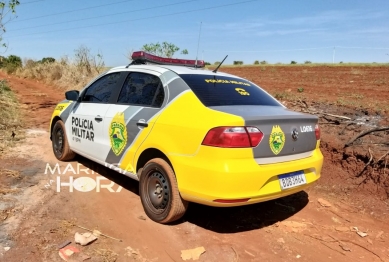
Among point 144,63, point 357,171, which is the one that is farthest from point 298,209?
point 144,63

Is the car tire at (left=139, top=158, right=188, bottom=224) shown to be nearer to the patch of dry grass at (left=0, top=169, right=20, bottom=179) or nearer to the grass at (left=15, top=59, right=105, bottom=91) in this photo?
the patch of dry grass at (left=0, top=169, right=20, bottom=179)

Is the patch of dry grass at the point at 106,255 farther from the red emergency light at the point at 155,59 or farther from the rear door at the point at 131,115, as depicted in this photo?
the red emergency light at the point at 155,59

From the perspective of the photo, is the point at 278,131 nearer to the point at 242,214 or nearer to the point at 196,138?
the point at 196,138

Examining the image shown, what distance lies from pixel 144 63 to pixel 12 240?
8.20 feet

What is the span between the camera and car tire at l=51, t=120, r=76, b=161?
5555 mm

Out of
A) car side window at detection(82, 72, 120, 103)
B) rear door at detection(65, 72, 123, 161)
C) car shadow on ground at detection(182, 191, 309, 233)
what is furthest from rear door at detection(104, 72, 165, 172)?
car shadow on ground at detection(182, 191, 309, 233)

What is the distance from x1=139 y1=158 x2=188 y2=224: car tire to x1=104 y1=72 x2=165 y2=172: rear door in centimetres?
32

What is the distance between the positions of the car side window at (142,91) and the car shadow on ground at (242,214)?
51.0 inches

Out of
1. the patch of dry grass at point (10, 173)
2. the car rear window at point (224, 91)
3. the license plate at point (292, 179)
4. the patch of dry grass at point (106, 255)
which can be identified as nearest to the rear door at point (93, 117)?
the patch of dry grass at point (10, 173)

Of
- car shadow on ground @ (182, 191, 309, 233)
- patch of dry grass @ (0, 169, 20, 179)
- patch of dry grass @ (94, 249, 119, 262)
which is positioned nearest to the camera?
patch of dry grass @ (94, 249, 119, 262)

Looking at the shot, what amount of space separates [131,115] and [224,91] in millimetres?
1108

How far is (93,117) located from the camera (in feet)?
15.4

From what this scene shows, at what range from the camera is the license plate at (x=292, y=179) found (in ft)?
11.0

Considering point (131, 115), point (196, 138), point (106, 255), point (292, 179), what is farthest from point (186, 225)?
point (131, 115)
